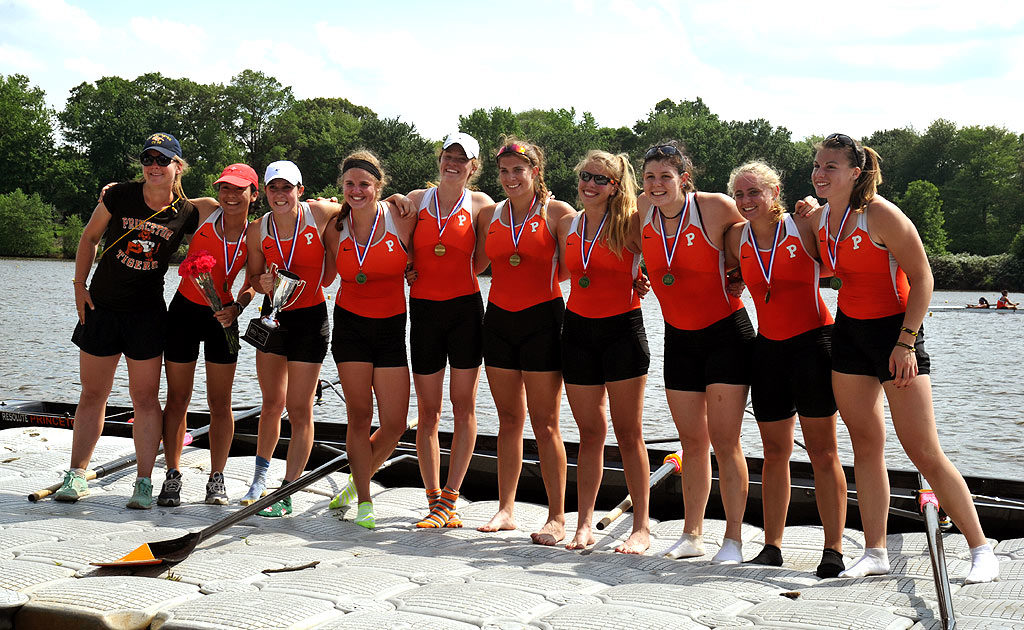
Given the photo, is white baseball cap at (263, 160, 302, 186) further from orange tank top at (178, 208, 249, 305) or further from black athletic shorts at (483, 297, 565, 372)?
black athletic shorts at (483, 297, 565, 372)

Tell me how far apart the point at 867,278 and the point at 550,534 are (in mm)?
2196

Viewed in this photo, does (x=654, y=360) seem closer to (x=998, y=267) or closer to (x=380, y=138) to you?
(x=998, y=267)

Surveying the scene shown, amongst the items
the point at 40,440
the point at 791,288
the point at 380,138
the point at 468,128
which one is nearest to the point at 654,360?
the point at 40,440

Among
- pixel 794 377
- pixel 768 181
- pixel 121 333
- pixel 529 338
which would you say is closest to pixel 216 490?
pixel 121 333

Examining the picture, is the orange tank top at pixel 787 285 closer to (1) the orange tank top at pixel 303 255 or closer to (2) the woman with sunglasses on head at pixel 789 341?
(2) the woman with sunglasses on head at pixel 789 341

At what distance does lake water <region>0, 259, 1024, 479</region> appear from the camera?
13.0 metres

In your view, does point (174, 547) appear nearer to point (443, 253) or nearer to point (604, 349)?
point (443, 253)

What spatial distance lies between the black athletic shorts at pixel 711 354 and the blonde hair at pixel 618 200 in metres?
0.55

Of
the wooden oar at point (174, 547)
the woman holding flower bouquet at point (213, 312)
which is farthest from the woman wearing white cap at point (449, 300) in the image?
the woman holding flower bouquet at point (213, 312)

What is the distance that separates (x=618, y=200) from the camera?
4996 mm

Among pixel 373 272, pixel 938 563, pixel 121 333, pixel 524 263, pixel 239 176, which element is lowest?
pixel 938 563

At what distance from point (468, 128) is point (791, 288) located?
247ft

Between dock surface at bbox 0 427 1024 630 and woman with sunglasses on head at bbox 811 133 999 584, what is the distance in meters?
0.34

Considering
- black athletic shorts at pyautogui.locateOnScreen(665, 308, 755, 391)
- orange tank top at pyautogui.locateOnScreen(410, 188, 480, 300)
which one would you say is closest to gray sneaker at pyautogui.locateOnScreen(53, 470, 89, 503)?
orange tank top at pyautogui.locateOnScreen(410, 188, 480, 300)
